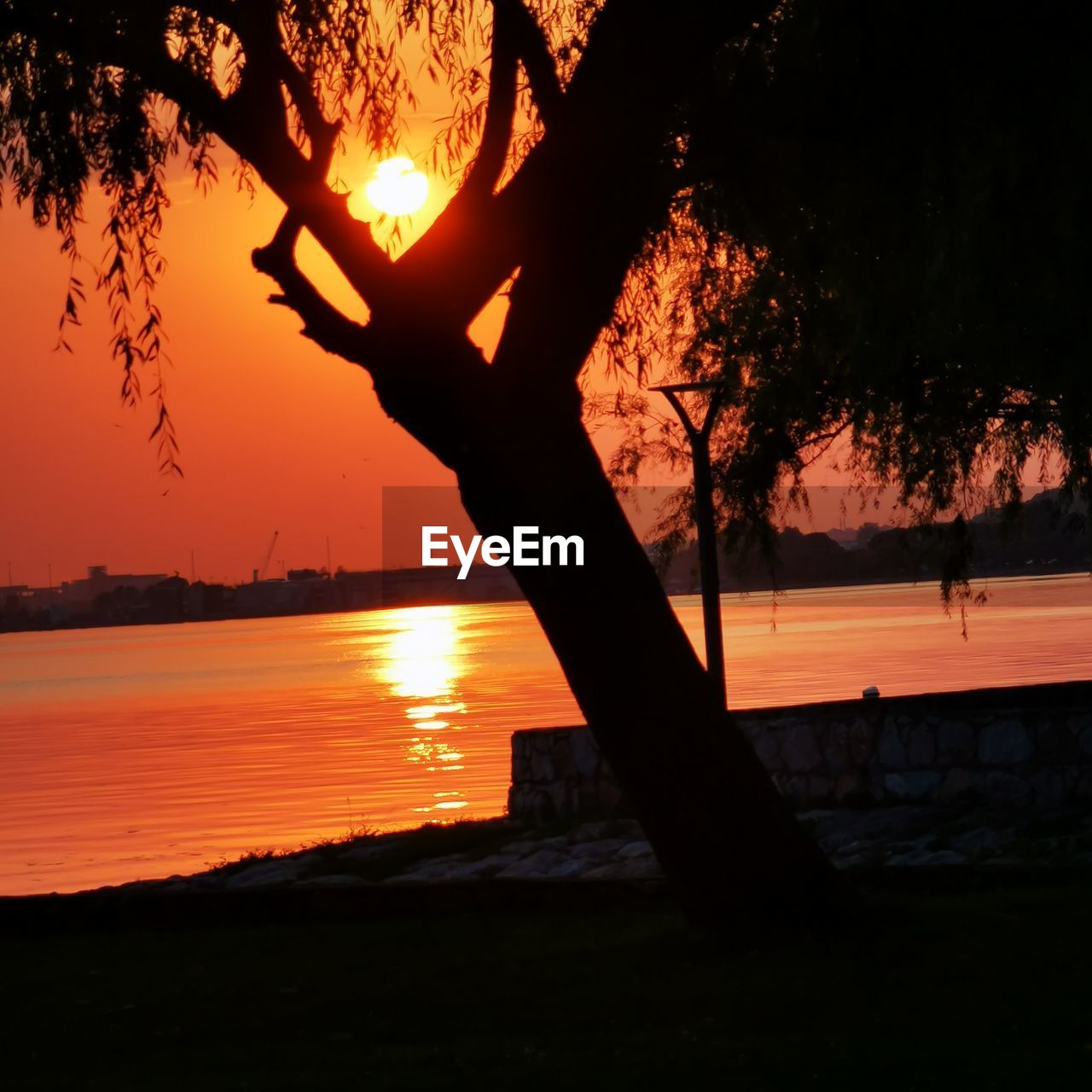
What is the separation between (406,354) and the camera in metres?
7.93

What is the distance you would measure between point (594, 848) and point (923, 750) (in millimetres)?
3049

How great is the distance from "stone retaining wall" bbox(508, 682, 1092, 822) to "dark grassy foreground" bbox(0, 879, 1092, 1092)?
5670 mm

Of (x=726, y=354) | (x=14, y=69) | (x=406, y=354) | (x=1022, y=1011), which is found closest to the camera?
(x=1022, y=1011)

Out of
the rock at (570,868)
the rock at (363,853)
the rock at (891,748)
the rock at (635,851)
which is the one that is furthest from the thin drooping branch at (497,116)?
the rock at (363,853)

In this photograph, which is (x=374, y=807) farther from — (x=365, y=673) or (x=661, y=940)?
(x=365, y=673)

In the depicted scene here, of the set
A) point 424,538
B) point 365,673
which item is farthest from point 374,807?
point 365,673

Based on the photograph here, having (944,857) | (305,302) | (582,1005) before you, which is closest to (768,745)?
(944,857)

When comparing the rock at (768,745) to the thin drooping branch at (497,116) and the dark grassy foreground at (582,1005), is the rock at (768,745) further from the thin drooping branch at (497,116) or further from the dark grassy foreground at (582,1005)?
the thin drooping branch at (497,116)

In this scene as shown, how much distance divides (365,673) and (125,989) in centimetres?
6566

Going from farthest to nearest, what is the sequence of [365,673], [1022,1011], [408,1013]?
[365,673] < [408,1013] < [1022,1011]

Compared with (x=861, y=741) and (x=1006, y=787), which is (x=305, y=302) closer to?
(x=1006, y=787)

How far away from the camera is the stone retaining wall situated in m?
15.0

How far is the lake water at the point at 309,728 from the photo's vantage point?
2178 centimetres

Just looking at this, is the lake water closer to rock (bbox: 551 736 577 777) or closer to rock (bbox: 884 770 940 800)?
rock (bbox: 551 736 577 777)
